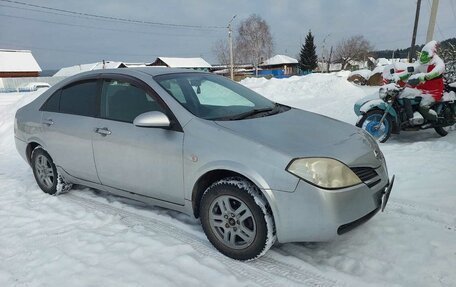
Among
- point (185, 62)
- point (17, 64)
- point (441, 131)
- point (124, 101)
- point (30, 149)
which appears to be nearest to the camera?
point (124, 101)

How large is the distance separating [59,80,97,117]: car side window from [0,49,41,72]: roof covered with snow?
2092 inches

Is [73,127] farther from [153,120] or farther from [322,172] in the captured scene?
[322,172]

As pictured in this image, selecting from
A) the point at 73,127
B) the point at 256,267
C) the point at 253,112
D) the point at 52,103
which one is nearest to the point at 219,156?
the point at 253,112

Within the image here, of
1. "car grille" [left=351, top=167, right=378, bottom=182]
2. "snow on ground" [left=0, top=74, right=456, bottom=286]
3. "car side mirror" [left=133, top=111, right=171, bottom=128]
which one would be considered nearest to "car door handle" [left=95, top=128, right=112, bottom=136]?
"car side mirror" [left=133, top=111, right=171, bottom=128]

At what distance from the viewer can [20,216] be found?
3.91 metres

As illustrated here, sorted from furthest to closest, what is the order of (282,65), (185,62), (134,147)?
(282,65)
(185,62)
(134,147)

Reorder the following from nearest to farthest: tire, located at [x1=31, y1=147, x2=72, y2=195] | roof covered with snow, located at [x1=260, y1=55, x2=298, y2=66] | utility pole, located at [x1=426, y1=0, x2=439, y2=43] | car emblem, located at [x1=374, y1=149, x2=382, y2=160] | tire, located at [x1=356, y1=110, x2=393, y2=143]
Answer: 1. car emblem, located at [x1=374, y1=149, x2=382, y2=160]
2. tire, located at [x1=31, y1=147, x2=72, y2=195]
3. tire, located at [x1=356, y1=110, x2=393, y2=143]
4. utility pole, located at [x1=426, y1=0, x2=439, y2=43]
5. roof covered with snow, located at [x1=260, y1=55, x2=298, y2=66]

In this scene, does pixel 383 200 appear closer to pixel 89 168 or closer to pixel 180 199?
pixel 180 199

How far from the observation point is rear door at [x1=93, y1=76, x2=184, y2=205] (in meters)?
3.17

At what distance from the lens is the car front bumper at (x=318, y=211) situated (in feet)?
8.27

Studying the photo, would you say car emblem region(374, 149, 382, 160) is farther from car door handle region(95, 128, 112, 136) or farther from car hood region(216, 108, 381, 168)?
car door handle region(95, 128, 112, 136)

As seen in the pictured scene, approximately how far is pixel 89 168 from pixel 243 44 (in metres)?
55.9

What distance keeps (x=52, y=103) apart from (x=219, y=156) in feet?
9.02

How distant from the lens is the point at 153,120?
3.06 m
